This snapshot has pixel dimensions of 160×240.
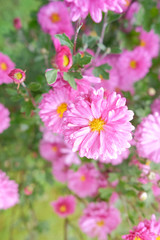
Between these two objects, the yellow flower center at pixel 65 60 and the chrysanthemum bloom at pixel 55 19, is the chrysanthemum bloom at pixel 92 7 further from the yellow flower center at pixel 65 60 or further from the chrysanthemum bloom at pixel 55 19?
the chrysanthemum bloom at pixel 55 19

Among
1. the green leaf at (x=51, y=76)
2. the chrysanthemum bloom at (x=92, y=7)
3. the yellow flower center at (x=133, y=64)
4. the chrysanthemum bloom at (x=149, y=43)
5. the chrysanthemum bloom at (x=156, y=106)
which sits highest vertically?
the chrysanthemum bloom at (x=92, y=7)

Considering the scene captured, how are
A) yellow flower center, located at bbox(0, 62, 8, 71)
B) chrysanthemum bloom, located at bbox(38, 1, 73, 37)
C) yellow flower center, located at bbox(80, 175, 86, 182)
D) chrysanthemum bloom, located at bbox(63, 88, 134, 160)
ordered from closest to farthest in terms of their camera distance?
chrysanthemum bloom, located at bbox(63, 88, 134, 160), yellow flower center, located at bbox(0, 62, 8, 71), chrysanthemum bloom, located at bbox(38, 1, 73, 37), yellow flower center, located at bbox(80, 175, 86, 182)

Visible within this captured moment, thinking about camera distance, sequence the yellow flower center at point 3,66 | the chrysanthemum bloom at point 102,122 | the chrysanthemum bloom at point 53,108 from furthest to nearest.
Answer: the yellow flower center at point 3,66
the chrysanthemum bloom at point 53,108
the chrysanthemum bloom at point 102,122

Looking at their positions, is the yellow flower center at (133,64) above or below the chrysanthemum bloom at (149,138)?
above

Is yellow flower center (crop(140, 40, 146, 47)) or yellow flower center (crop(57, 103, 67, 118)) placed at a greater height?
yellow flower center (crop(57, 103, 67, 118))

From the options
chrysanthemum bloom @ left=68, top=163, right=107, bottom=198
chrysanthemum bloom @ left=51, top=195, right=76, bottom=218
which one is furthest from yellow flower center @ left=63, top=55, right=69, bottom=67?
chrysanthemum bloom @ left=51, top=195, right=76, bottom=218

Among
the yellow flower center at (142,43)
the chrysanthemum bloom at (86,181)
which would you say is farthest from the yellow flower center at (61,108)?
the yellow flower center at (142,43)

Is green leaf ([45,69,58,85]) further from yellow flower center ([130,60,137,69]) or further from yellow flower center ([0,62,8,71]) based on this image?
yellow flower center ([130,60,137,69])
